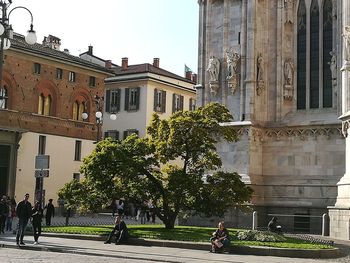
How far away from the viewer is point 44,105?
2051 inches

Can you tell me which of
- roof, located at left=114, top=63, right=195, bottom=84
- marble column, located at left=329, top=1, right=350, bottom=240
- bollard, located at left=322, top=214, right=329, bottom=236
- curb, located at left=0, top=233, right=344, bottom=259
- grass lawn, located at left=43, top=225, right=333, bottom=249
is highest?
roof, located at left=114, top=63, right=195, bottom=84

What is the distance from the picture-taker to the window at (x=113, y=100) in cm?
6556

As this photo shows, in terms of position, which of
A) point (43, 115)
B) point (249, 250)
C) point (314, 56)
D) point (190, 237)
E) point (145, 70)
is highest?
point (145, 70)

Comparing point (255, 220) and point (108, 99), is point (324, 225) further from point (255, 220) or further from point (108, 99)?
point (108, 99)

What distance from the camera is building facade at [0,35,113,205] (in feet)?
160

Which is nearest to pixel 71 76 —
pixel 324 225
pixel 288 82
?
pixel 288 82

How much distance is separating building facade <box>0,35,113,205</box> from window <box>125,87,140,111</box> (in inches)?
258

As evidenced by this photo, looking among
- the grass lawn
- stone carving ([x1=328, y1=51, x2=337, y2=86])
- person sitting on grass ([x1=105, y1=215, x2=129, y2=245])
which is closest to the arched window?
the grass lawn

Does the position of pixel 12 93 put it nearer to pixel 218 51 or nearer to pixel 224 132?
pixel 218 51

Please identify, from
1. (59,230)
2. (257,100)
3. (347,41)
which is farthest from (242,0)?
(59,230)

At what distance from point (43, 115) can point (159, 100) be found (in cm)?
1647

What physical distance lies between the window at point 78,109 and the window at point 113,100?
9.55 metres

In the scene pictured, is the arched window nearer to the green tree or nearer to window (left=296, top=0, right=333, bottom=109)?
window (left=296, top=0, right=333, bottom=109)

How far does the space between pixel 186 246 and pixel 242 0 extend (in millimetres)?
17653
